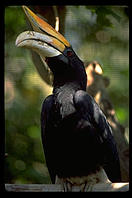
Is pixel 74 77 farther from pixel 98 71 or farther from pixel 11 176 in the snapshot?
pixel 11 176

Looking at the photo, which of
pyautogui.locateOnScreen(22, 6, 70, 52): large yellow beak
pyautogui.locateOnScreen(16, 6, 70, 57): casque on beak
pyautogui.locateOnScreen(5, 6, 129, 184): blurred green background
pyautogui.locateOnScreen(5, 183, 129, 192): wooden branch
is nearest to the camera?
pyautogui.locateOnScreen(5, 183, 129, 192): wooden branch

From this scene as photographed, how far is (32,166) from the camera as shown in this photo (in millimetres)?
4457

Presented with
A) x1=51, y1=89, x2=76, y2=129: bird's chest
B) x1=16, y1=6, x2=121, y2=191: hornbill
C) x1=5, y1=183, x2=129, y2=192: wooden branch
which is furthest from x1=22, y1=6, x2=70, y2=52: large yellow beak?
x1=5, y1=183, x2=129, y2=192: wooden branch

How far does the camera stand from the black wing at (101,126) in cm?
279

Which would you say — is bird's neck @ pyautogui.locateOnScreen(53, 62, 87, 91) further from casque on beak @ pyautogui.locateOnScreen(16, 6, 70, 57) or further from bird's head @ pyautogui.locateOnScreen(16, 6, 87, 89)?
casque on beak @ pyautogui.locateOnScreen(16, 6, 70, 57)

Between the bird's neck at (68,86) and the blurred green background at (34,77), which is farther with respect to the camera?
the blurred green background at (34,77)

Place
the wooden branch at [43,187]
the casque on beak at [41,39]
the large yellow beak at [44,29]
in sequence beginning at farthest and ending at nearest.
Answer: the large yellow beak at [44,29], the casque on beak at [41,39], the wooden branch at [43,187]

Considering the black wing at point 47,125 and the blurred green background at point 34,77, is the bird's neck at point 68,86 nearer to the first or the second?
the black wing at point 47,125

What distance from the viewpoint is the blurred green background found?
167 inches

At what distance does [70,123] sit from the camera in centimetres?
282

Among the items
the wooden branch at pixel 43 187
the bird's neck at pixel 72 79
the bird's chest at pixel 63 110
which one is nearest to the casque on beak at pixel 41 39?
the bird's neck at pixel 72 79

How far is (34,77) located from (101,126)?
2296mm

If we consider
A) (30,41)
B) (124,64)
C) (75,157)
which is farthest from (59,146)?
(124,64)
